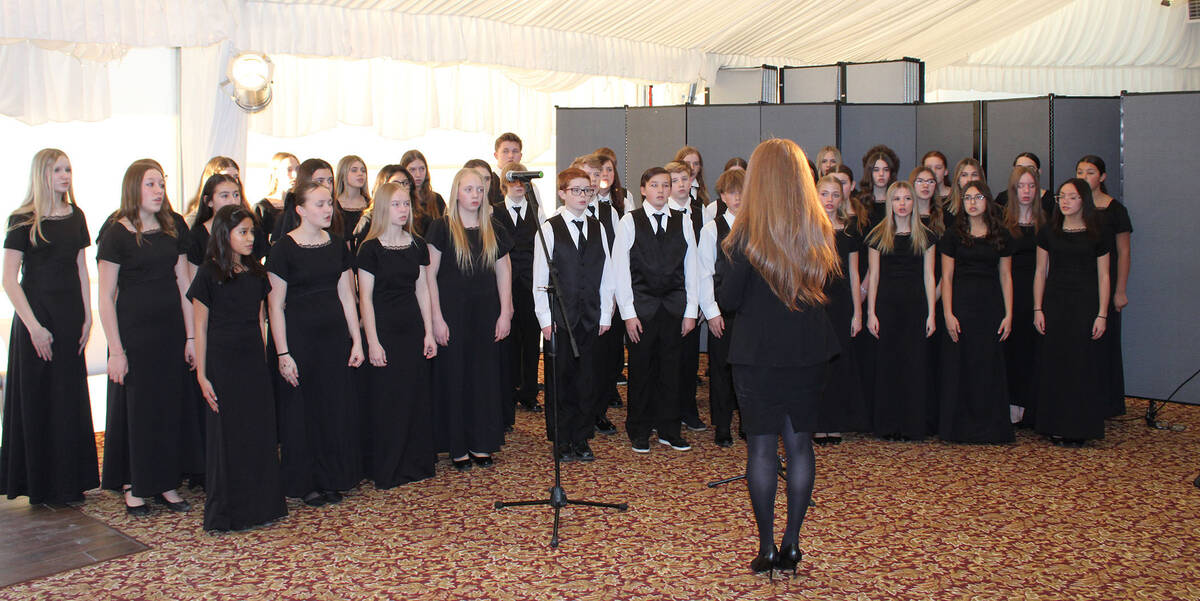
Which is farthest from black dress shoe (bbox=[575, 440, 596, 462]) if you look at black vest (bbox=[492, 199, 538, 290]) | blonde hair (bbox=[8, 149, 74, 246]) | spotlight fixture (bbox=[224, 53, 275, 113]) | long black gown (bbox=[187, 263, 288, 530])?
spotlight fixture (bbox=[224, 53, 275, 113])

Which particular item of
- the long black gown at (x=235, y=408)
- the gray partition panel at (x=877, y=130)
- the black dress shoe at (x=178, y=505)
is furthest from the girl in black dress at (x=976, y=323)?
the black dress shoe at (x=178, y=505)

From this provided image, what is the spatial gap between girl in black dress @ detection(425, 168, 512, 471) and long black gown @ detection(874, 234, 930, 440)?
206 cm

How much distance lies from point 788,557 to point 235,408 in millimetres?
2222

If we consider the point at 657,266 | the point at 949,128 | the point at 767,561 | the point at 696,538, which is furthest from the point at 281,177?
Result: the point at 949,128

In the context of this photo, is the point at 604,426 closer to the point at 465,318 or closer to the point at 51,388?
the point at 465,318

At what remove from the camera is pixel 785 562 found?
11.6 feet

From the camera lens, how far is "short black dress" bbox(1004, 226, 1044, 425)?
18.9 ft

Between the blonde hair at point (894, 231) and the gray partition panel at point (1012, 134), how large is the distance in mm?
1902

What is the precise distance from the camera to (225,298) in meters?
4.08

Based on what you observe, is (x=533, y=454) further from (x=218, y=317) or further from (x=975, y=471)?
(x=975, y=471)

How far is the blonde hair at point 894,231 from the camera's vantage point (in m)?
5.40

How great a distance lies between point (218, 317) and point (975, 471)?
350 cm

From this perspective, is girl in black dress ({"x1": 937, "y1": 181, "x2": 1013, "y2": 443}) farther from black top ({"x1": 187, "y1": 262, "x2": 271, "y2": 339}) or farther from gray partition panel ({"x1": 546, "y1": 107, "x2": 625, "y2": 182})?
black top ({"x1": 187, "y1": 262, "x2": 271, "y2": 339})

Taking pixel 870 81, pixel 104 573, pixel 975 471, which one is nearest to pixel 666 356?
pixel 975 471
